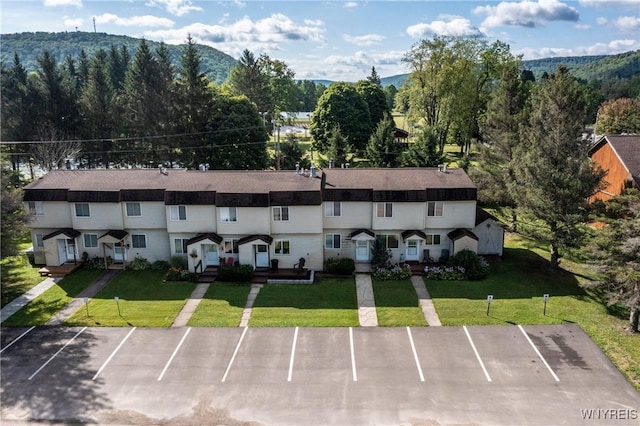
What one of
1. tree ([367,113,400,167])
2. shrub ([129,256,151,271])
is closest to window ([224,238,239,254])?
shrub ([129,256,151,271])

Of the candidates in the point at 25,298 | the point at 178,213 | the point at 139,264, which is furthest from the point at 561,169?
the point at 25,298

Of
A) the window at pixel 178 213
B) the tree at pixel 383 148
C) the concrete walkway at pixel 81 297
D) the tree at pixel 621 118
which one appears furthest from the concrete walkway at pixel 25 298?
the tree at pixel 621 118

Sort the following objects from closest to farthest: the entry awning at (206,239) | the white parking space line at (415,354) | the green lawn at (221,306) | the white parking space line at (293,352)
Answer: the white parking space line at (415,354) < the white parking space line at (293,352) < the green lawn at (221,306) < the entry awning at (206,239)

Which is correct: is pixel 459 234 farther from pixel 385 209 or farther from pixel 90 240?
pixel 90 240

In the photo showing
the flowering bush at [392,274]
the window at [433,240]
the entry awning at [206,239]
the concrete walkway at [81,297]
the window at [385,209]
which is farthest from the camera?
the window at [433,240]

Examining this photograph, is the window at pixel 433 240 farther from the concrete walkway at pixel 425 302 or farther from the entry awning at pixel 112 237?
the entry awning at pixel 112 237

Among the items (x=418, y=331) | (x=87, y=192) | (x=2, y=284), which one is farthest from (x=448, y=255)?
(x=2, y=284)

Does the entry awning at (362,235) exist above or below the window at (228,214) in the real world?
below
